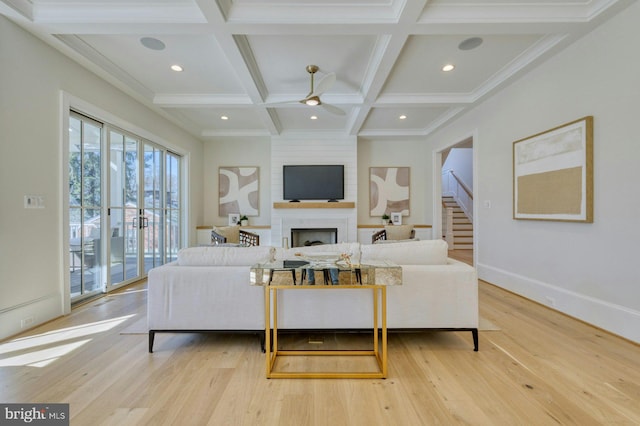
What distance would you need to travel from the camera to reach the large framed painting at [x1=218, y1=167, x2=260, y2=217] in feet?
20.5

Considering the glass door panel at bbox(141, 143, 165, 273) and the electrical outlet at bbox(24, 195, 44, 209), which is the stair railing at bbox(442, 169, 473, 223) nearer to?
the glass door panel at bbox(141, 143, 165, 273)

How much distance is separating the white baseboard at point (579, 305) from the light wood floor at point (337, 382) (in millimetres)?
106

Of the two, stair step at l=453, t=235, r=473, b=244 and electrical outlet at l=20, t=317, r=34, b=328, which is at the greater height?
stair step at l=453, t=235, r=473, b=244

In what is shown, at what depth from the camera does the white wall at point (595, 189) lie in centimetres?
225

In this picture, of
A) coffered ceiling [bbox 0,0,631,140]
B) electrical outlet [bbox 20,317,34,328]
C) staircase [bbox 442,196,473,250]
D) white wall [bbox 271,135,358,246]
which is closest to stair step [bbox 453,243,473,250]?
staircase [bbox 442,196,473,250]

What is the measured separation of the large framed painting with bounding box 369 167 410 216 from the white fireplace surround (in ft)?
2.93

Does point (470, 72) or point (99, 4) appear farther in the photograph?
point (470, 72)

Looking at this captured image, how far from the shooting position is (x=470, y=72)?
342cm

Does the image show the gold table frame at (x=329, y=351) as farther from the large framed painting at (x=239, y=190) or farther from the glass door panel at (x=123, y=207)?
the large framed painting at (x=239, y=190)

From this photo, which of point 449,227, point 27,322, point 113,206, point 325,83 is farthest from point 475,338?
point 449,227

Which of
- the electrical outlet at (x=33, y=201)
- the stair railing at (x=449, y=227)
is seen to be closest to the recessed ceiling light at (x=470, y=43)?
the electrical outlet at (x=33, y=201)

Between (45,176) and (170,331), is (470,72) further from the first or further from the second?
(45,176)

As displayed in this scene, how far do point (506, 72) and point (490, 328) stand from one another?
9.71 feet

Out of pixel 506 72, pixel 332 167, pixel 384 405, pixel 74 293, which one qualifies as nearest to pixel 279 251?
pixel 384 405
